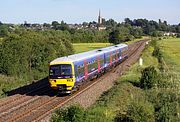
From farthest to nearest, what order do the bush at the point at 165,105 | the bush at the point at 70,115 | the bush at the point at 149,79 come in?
the bush at the point at 149,79
the bush at the point at 165,105
the bush at the point at 70,115

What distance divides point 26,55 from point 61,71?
15.1 metres

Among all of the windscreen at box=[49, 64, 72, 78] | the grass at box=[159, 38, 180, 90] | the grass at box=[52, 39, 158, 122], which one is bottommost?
the grass at box=[159, 38, 180, 90]

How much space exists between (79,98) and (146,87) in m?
4.95

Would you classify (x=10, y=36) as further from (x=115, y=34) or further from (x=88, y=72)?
(x=115, y=34)

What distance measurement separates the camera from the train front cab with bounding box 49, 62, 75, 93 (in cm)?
2594

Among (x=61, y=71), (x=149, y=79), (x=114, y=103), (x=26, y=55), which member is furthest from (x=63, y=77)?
(x=26, y=55)

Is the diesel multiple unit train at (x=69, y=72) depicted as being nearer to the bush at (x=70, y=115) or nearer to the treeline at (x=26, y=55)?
the treeline at (x=26, y=55)

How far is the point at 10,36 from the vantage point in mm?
41188

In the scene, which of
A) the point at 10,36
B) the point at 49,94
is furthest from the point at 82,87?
the point at 10,36

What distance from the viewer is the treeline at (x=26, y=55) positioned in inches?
1490

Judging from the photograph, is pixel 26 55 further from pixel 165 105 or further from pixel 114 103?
pixel 165 105

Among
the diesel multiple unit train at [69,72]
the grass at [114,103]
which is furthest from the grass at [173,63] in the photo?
the diesel multiple unit train at [69,72]

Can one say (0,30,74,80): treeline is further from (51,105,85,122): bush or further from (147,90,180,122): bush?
(51,105,85,122): bush

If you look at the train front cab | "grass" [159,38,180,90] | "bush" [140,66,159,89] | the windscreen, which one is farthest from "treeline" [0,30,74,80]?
"bush" [140,66,159,89]
